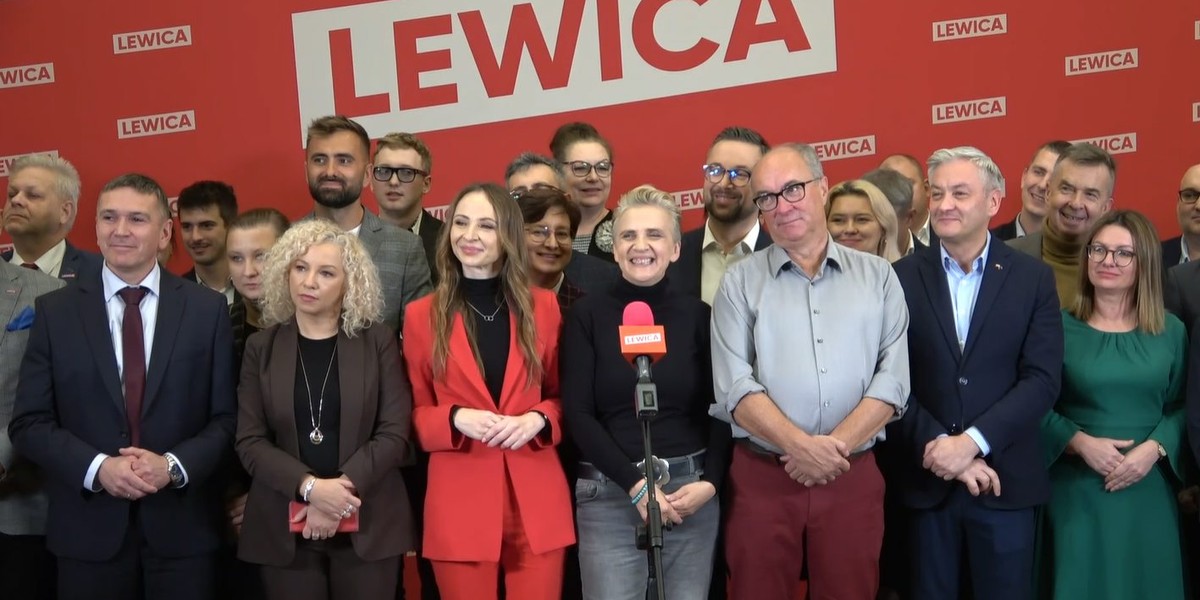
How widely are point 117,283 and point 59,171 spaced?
5.36 feet

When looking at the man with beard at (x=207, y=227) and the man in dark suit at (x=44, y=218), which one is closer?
the man in dark suit at (x=44, y=218)

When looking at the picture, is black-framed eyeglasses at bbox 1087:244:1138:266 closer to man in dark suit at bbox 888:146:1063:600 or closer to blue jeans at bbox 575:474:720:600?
man in dark suit at bbox 888:146:1063:600

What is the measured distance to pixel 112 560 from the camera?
12.9 ft

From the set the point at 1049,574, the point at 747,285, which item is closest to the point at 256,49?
the point at 747,285

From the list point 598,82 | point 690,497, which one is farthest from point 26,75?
point 690,497

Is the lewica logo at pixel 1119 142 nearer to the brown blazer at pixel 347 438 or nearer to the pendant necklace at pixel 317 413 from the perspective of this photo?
the brown blazer at pixel 347 438

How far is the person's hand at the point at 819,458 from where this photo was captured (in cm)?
359

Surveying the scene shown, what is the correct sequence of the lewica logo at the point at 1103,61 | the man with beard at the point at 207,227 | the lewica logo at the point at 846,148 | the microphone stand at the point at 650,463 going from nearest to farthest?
the microphone stand at the point at 650,463
the man with beard at the point at 207,227
the lewica logo at the point at 1103,61
the lewica logo at the point at 846,148

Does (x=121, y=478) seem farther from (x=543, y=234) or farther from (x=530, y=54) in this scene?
(x=530, y=54)

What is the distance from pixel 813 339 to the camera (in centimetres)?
374

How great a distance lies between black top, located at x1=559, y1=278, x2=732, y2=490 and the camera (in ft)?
12.5

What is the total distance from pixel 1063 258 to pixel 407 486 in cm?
265

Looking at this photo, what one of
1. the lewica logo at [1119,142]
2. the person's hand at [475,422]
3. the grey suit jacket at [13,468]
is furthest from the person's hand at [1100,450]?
the grey suit jacket at [13,468]

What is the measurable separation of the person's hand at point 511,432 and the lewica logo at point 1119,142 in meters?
3.89
